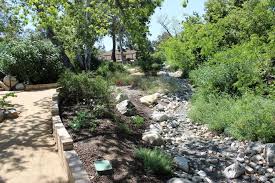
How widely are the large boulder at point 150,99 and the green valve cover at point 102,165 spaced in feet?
19.4

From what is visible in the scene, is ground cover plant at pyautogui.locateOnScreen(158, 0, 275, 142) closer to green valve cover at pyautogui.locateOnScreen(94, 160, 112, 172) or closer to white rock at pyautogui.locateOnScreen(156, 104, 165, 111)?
white rock at pyautogui.locateOnScreen(156, 104, 165, 111)

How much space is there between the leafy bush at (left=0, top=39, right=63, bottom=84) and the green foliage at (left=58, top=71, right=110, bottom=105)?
3.91m

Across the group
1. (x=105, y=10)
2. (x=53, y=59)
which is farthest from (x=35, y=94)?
(x=105, y=10)

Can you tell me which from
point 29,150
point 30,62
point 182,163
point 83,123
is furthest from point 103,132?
point 30,62

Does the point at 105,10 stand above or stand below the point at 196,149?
above

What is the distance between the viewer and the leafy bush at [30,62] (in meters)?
12.4

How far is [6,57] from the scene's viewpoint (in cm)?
1247

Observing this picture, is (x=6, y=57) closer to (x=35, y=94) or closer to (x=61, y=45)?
(x=35, y=94)

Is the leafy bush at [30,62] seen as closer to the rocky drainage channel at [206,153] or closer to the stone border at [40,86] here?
the stone border at [40,86]

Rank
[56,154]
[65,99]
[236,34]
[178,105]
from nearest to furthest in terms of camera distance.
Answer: [56,154], [65,99], [178,105], [236,34]

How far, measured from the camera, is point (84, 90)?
8.54 meters

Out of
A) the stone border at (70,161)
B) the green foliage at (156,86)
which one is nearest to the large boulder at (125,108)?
the stone border at (70,161)

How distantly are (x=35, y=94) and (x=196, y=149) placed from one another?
6.10 metres

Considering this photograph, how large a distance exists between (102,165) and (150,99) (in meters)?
6.26
